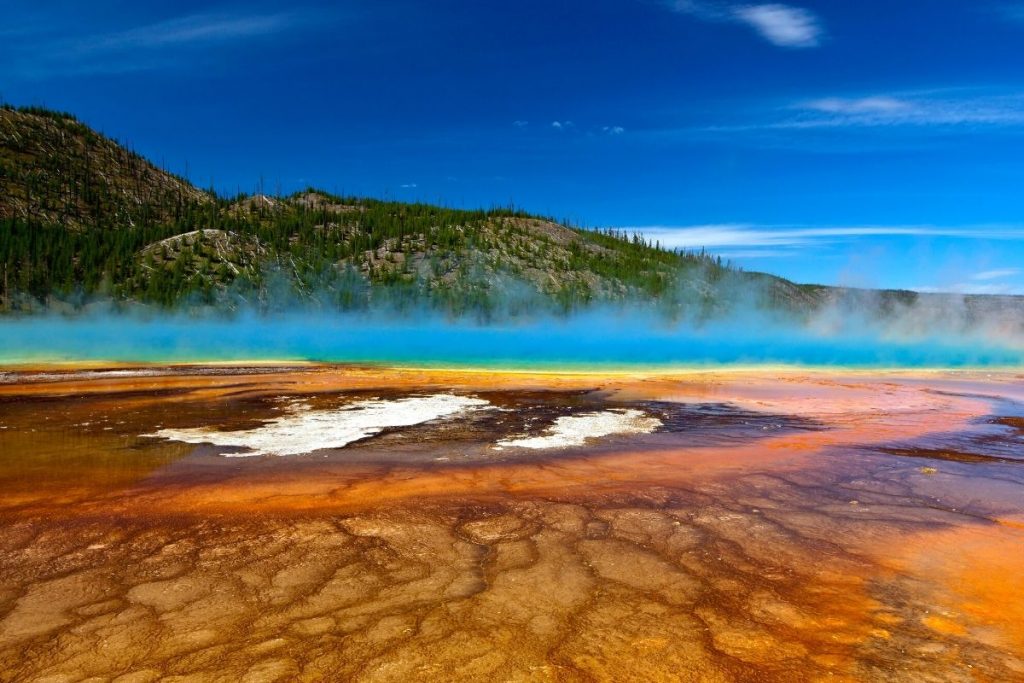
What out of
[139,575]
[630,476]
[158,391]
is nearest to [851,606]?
[630,476]

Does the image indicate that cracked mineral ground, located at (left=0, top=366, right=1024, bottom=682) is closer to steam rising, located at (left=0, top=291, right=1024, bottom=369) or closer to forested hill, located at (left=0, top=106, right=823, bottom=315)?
steam rising, located at (left=0, top=291, right=1024, bottom=369)

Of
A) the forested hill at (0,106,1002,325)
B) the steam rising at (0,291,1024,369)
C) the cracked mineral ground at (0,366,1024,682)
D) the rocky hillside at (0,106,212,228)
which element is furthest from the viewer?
the rocky hillside at (0,106,212,228)

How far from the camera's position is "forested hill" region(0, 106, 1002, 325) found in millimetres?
82375

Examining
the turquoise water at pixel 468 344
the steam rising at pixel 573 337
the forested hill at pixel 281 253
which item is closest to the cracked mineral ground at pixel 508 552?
the turquoise water at pixel 468 344

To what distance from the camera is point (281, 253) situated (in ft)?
340

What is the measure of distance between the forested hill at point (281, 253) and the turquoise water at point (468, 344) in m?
7.57

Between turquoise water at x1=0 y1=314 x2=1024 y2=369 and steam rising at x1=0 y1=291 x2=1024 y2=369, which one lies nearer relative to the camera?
turquoise water at x1=0 y1=314 x2=1024 y2=369

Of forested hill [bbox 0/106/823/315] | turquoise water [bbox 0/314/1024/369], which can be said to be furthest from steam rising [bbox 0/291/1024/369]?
forested hill [bbox 0/106/823/315]

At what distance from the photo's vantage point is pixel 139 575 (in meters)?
5.05

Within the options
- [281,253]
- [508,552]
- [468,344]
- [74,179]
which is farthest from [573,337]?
[74,179]

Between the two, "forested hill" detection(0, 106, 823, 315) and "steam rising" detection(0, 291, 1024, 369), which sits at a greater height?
"forested hill" detection(0, 106, 823, 315)

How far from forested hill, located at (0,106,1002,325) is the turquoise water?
7567 millimetres

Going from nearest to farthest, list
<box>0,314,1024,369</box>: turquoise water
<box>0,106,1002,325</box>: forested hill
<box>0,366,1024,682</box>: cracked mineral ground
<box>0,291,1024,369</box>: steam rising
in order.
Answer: <box>0,366,1024,682</box>: cracked mineral ground < <box>0,314,1024,369</box>: turquoise water < <box>0,291,1024,369</box>: steam rising < <box>0,106,1002,325</box>: forested hill

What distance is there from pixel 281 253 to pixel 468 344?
58.7 metres
